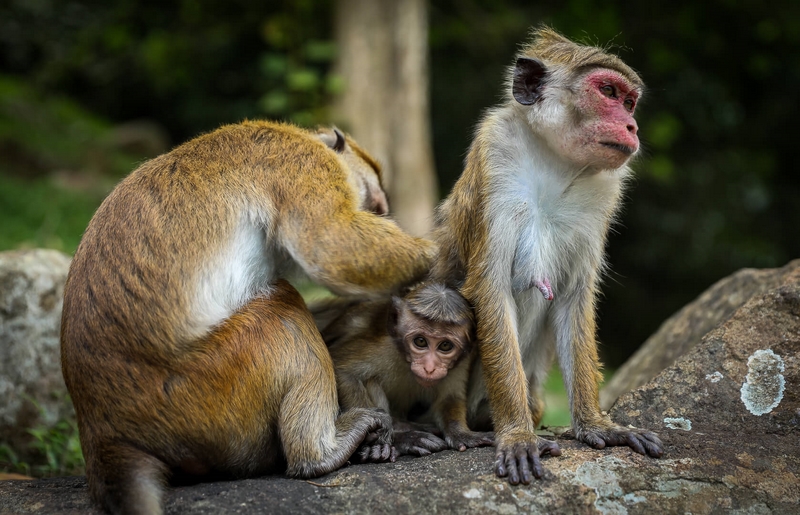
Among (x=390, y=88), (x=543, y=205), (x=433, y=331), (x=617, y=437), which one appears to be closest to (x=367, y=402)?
(x=433, y=331)

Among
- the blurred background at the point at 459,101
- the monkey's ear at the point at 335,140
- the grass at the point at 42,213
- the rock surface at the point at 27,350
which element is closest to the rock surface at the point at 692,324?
the monkey's ear at the point at 335,140

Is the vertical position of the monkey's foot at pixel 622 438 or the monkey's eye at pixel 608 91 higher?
the monkey's eye at pixel 608 91

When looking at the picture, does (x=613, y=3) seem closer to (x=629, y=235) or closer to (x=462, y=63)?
(x=462, y=63)

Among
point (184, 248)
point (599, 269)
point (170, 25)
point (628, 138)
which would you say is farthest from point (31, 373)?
point (170, 25)

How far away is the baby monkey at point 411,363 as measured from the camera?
490cm

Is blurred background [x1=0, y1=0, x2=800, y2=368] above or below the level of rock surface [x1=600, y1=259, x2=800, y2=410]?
above

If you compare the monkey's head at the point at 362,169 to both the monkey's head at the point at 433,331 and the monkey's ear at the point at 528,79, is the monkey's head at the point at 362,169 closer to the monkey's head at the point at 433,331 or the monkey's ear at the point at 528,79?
the monkey's head at the point at 433,331

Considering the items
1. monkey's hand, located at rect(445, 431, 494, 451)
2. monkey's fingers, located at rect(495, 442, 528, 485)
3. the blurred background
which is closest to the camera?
monkey's fingers, located at rect(495, 442, 528, 485)

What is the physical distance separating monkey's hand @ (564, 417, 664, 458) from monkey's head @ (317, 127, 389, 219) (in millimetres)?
2003

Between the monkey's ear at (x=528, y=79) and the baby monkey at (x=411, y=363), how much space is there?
130 centimetres

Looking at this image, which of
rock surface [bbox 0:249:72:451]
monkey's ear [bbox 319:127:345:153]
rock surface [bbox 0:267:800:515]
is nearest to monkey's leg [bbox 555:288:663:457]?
rock surface [bbox 0:267:800:515]

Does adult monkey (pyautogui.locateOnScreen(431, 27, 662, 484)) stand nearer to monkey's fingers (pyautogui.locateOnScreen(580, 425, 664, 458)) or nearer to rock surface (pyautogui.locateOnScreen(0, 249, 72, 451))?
monkey's fingers (pyautogui.locateOnScreen(580, 425, 664, 458))

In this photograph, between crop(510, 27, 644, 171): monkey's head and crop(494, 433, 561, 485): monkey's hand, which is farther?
crop(510, 27, 644, 171): monkey's head

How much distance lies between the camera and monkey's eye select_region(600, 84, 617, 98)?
4734mm
